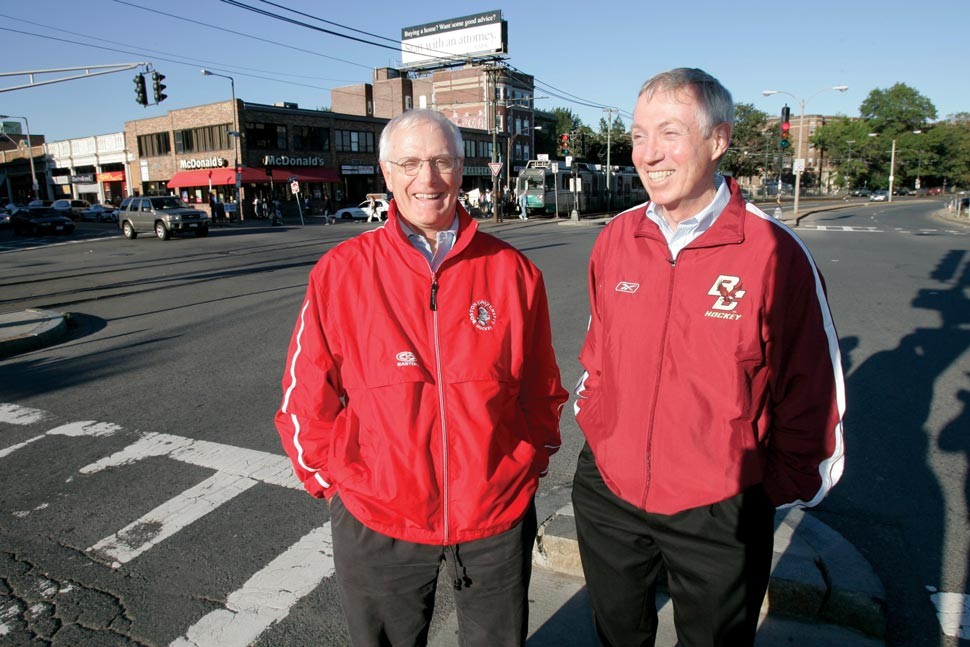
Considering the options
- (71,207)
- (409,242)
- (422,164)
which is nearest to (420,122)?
(422,164)

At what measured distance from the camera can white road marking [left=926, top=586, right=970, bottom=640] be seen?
8.96 ft

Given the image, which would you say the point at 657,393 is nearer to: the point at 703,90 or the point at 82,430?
the point at 703,90

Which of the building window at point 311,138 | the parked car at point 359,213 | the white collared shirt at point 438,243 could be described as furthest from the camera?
the building window at point 311,138

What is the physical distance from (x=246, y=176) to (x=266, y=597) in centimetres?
4954

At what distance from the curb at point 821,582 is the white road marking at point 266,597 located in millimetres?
1323

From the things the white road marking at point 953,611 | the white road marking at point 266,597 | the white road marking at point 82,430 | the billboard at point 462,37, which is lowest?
the white road marking at point 266,597

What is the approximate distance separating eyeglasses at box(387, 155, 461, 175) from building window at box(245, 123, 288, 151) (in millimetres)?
52507

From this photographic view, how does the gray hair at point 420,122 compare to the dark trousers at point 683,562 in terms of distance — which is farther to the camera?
the gray hair at point 420,122

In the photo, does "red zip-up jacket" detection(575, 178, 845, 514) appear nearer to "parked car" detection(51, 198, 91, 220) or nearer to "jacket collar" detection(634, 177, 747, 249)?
"jacket collar" detection(634, 177, 747, 249)

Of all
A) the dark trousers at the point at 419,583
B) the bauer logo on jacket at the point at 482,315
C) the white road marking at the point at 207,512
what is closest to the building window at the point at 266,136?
the white road marking at the point at 207,512

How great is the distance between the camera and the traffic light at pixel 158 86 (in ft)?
76.4

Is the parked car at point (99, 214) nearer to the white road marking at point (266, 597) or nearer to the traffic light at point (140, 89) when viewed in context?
the traffic light at point (140, 89)

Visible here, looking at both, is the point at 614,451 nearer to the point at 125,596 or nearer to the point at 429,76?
the point at 125,596

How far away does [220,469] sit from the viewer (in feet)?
15.2
